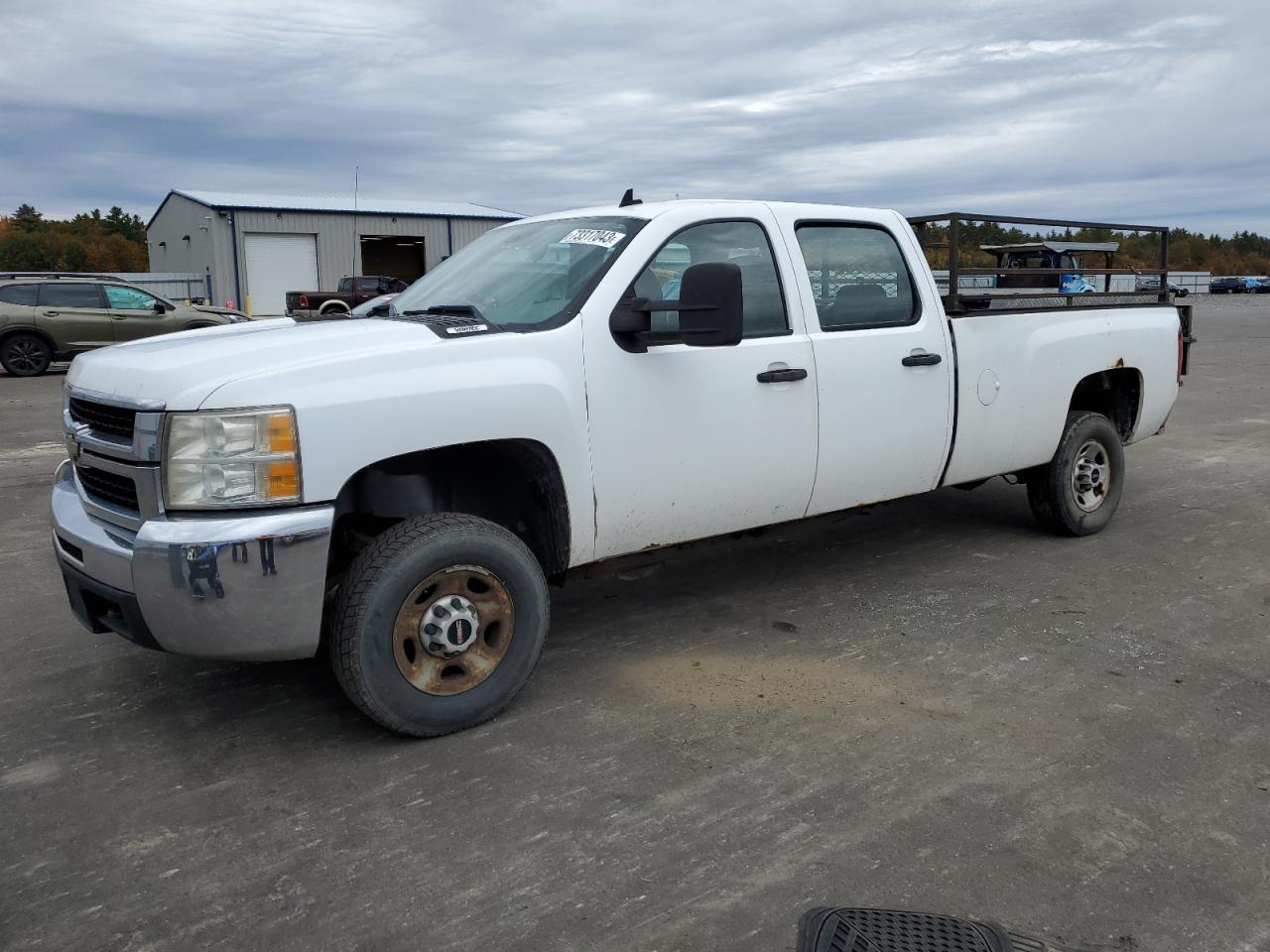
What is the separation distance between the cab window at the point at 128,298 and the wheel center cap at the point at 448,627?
17.0 m

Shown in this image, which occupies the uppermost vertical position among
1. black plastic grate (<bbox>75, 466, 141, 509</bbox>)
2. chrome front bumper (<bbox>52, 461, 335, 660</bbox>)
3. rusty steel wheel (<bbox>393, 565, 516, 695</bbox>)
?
black plastic grate (<bbox>75, 466, 141, 509</bbox>)

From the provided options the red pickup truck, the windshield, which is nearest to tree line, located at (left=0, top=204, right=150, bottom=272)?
the red pickup truck

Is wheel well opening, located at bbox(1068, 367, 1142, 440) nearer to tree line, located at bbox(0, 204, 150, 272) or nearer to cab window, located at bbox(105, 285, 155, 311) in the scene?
cab window, located at bbox(105, 285, 155, 311)

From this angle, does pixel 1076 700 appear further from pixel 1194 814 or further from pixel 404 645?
pixel 404 645

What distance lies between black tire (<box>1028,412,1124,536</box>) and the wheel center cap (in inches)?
149

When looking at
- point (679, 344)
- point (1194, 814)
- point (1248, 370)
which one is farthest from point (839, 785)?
point (1248, 370)

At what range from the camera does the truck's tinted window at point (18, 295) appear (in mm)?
17438

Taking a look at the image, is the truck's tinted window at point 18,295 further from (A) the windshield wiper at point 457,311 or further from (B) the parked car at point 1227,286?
(B) the parked car at point 1227,286

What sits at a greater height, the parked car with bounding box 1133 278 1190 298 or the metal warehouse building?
the metal warehouse building

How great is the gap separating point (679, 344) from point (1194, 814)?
2332 millimetres

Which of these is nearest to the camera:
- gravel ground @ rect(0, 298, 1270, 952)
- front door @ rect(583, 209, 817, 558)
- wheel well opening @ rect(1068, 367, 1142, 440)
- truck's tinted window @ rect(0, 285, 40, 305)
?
gravel ground @ rect(0, 298, 1270, 952)

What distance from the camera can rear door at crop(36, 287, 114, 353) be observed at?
1773 cm

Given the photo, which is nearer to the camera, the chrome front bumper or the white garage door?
the chrome front bumper

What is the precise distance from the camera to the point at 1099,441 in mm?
6219
